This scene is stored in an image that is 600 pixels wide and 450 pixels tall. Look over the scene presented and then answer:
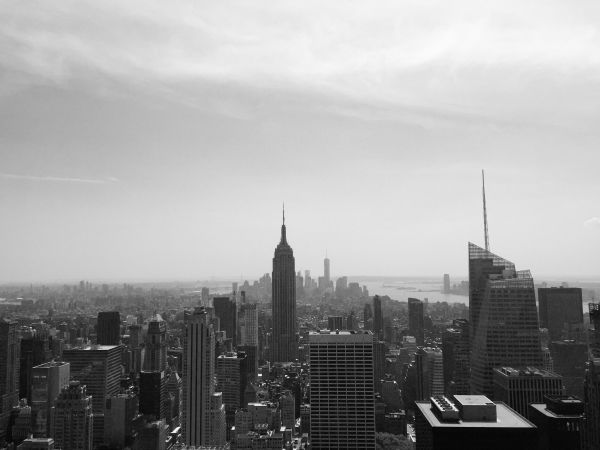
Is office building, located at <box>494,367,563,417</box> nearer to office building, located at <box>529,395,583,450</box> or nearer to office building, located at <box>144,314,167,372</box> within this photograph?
office building, located at <box>529,395,583,450</box>

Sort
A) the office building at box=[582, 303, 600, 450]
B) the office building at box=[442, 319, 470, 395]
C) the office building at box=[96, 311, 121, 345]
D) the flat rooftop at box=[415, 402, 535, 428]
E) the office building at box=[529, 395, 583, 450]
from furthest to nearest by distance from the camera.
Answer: the office building at box=[96, 311, 121, 345]
the office building at box=[442, 319, 470, 395]
the office building at box=[529, 395, 583, 450]
the office building at box=[582, 303, 600, 450]
the flat rooftop at box=[415, 402, 535, 428]

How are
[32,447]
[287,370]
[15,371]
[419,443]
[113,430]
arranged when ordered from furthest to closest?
[287,370], [15,371], [113,430], [32,447], [419,443]

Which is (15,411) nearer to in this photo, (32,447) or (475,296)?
(32,447)

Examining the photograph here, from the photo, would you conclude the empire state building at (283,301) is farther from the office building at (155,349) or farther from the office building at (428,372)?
the office building at (428,372)

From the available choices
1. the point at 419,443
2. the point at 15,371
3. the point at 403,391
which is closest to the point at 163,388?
the point at 15,371

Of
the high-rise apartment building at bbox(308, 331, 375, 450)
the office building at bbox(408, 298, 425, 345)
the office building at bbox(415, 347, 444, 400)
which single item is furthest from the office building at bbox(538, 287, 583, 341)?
the office building at bbox(408, 298, 425, 345)

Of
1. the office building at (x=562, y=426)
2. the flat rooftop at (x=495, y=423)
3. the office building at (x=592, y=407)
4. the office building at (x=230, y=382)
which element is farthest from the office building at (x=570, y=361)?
the office building at (x=230, y=382)
